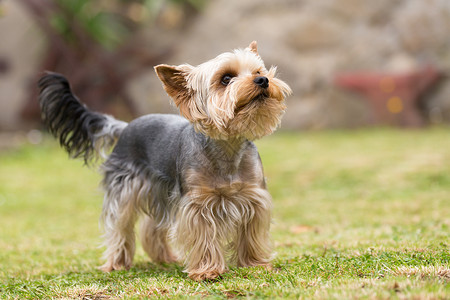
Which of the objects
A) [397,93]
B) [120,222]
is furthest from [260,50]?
[120,222]

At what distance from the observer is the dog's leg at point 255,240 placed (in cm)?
499

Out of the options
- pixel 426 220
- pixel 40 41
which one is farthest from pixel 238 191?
pixel 40 41

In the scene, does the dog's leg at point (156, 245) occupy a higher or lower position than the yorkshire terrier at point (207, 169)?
lower

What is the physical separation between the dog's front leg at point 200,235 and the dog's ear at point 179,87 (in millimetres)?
717

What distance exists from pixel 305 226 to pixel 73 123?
327cm

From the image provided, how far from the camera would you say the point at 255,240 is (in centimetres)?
504

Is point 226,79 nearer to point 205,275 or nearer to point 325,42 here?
point 205,275

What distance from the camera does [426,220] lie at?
7023 mm

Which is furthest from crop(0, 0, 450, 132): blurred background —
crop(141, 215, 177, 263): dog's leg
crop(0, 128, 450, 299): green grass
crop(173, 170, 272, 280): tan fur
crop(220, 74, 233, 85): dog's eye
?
crop(220, 74, 233, 85): dog's eye

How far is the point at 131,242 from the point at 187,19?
1262 cm

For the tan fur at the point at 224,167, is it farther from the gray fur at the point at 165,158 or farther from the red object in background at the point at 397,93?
the red object in background at the point at 397,93

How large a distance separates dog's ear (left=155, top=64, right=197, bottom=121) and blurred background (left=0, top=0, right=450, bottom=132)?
11.0 metres

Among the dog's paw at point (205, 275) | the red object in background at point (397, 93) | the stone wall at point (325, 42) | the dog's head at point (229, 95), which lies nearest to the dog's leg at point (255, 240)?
the dog's paw at point (205, 275)

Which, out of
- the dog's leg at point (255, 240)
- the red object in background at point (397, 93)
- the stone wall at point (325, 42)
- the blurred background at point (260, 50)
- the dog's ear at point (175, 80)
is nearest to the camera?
the dog's ear at point (175, 80)
